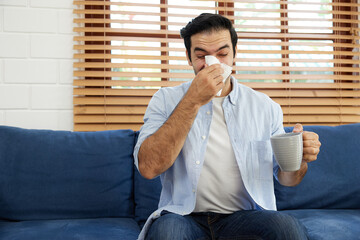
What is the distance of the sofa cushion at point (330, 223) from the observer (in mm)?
1388

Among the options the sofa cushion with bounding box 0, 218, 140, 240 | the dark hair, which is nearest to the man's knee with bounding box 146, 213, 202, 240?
the sofa cushion with bounding box 0, 218, 140, 240

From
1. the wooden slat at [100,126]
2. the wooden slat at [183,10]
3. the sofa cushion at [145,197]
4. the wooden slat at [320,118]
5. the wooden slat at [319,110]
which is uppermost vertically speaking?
the wooden slat at [183,10]

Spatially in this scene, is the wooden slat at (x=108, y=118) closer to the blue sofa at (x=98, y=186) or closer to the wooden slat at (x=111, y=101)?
the wooden slat at (x=111, y=101)

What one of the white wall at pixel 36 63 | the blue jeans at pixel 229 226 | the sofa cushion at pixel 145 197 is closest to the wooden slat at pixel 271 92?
the white wall at pixel 36 63

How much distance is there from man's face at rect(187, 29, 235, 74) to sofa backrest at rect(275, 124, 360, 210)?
0.61m

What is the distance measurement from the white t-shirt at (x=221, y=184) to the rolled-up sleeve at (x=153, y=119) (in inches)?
7.6

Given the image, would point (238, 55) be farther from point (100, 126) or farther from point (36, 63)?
point (36, 63)

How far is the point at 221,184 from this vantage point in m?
1.28

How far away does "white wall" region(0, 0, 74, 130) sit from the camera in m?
2.00

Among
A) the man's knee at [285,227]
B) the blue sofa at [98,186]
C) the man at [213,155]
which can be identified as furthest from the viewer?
the blue sofa at [98,186]

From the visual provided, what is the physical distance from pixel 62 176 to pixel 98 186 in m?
0.16

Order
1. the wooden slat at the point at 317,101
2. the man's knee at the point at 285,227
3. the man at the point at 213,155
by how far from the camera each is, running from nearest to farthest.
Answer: the man's knee at the point at 285,227 < the man at the point at 213,155 < the wooden slat at the point at 317,101

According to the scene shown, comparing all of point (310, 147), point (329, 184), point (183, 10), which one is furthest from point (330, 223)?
point (183, 10)

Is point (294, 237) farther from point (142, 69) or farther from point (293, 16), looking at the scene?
point (293, 16)
